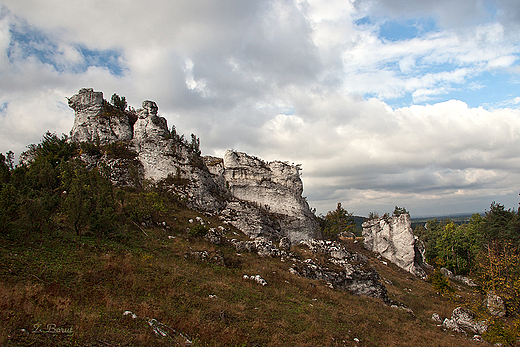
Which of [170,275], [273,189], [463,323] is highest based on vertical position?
[273,189]

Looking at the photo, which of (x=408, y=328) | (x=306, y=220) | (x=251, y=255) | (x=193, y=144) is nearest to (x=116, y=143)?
(x=193, y=144)

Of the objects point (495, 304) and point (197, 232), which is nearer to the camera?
point (495, 304)

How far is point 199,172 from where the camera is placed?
4997 centimetres

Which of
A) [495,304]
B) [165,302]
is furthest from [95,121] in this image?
[495,304]

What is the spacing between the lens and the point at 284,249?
32.4 meters

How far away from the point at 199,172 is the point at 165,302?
37432mm

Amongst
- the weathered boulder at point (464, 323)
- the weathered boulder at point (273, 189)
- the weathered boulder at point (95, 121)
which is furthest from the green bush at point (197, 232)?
the weathered boulder at point (95, 121)

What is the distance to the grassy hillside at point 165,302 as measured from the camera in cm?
982

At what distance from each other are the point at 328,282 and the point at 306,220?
30.7 metres

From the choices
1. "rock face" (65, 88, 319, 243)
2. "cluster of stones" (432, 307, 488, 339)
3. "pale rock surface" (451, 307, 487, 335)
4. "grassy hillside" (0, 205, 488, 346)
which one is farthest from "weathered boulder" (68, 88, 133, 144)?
"pale rock surface" (451, 307, 487, 335)

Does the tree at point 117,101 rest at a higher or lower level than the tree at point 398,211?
higher

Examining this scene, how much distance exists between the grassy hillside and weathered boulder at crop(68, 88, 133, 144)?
3569cm

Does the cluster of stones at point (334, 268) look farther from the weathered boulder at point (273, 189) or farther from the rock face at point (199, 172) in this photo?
the weathered boulder at point (273, 189)

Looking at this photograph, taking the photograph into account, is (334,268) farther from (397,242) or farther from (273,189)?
(397,242)
